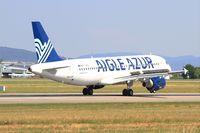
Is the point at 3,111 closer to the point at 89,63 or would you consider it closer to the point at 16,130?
the point at 16,130

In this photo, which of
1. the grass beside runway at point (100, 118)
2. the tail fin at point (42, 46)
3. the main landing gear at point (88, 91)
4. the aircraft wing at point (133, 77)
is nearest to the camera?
the grass beside runway at point (100, 118)

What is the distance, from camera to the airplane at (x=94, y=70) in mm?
68250

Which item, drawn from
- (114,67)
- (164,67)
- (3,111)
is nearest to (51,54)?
(114,67)

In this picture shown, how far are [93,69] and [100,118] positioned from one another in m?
32.4

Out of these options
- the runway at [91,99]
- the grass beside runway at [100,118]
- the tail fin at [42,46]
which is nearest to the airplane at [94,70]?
the tail fin at [42,46]

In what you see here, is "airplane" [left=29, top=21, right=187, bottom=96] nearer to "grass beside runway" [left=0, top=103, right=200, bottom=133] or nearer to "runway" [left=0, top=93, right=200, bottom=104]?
"runway" [left=0, top=93, right=200, bottom=104]

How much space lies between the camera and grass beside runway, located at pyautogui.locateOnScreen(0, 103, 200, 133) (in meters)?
32.7

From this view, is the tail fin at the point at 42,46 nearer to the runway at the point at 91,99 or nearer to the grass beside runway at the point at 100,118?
the runway at the point at 91,99

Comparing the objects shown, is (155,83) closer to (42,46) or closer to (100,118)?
(42,46)

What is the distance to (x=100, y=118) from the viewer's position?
3856 centimetres

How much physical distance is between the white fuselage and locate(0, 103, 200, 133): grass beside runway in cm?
1632

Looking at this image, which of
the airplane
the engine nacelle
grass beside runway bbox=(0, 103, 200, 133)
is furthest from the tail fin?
grass beside runway bbox=(0, 103, 200, 133)

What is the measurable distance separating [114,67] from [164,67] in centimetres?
766

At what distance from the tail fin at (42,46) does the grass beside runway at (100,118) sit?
1732cm
